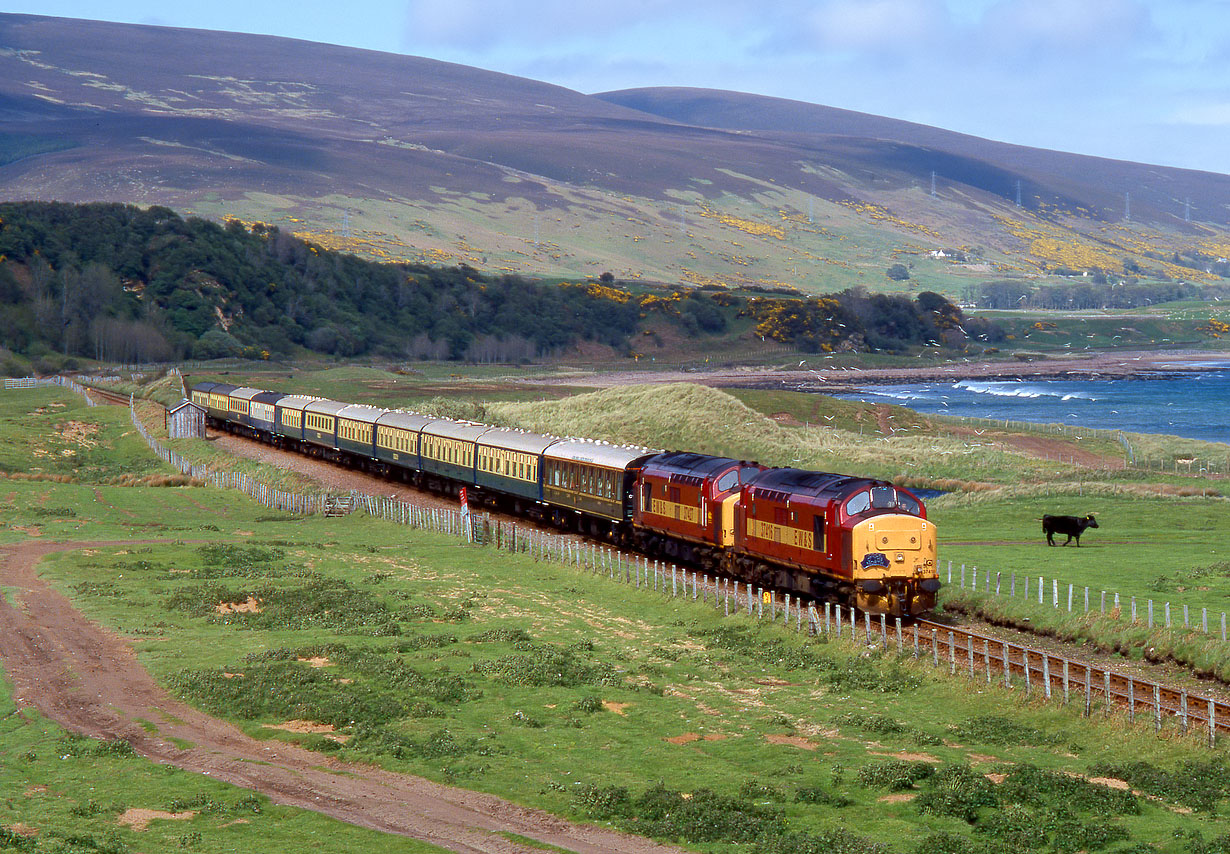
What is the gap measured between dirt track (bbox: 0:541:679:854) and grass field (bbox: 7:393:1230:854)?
543 mm

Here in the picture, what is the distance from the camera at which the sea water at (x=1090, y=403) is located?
458 ft

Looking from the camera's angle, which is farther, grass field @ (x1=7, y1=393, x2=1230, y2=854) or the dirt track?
grass field @ (x1=7, y1=393, x2=1230, y2=854)

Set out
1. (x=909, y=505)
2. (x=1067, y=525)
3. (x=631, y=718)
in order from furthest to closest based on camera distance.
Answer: (x=1067, y=525)
(x=909, y=505)
(x=631, y=718)

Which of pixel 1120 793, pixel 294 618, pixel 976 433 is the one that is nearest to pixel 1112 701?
pixel 1120 793

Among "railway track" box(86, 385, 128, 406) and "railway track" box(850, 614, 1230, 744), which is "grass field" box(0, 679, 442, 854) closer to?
"railway track" box(850, 614, 1230, 744)

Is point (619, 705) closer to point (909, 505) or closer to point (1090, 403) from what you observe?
point (909, 505)

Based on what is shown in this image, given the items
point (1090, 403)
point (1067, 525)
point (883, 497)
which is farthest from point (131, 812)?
point (1090, 403)

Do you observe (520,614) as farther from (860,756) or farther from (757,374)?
(757,374)

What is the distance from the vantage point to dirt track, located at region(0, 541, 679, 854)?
1950 cm

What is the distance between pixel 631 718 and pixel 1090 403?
503ft

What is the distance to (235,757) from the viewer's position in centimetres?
2303

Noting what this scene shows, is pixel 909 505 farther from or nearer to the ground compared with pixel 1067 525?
farther from the ground

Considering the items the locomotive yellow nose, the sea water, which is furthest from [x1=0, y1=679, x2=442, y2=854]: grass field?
the sea water

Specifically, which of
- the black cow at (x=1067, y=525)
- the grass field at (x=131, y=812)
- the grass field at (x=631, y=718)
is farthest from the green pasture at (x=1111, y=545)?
the grass field at (x=131, y=812)
